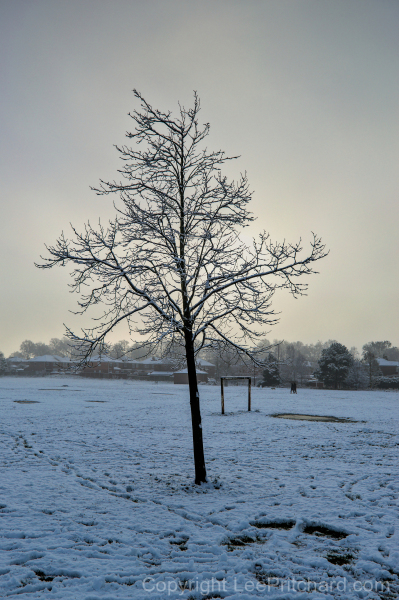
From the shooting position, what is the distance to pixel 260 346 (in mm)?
9117

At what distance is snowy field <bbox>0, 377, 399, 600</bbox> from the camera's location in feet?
14.4

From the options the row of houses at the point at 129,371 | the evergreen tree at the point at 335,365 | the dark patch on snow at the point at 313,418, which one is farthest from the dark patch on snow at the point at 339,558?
the row of houses at the point at 129,371

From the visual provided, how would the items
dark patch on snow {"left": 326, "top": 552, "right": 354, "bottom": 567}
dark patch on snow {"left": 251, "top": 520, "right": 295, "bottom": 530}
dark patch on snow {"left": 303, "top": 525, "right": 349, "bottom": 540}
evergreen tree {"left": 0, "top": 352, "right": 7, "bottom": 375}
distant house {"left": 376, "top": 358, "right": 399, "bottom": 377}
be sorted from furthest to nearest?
distant house {"left": 376, "top": 358, "right": 399, "bottom": 377}, evergreen tree {"left": 0, "top": 352, "right": 7, "bottom": 375}, dark patch on snow {"left": 251, "top": 520, "right": 295, "bottom": 530}, dark patch on snow {"left": 303, "top": 525, "right": 349, "bottom": 540}, dark patch on snow {"left": 326, "top": 552, "right": 354, "bottom": 567}

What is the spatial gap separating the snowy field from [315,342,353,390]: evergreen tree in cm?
5116

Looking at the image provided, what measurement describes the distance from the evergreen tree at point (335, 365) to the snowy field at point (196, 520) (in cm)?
5116

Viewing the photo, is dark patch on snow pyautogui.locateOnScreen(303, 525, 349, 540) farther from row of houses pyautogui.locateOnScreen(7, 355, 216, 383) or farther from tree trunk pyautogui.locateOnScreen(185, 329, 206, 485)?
row of houses pyautogui.locateOnScreen(7, 355, 216, 383)

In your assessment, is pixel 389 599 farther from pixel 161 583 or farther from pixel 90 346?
pixel 90 346

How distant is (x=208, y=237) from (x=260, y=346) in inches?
120

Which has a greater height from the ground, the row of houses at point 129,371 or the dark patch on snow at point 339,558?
the dark patch on snow at point 339,558

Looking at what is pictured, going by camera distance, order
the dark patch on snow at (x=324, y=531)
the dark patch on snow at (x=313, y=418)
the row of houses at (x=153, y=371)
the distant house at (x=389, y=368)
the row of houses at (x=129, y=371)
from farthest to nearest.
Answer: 1. the distant house at (x=389, y=368)
2. the row of houses at (x=129, y=371)
3. the row of houses at (x=153, y=371)
4. the dark patch on snow at (x=313, y=418)
5. the dark patch on snow at (x=324, y=531)

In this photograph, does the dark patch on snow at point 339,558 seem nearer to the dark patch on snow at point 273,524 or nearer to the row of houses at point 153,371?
the dark patch on snow at point 273,524

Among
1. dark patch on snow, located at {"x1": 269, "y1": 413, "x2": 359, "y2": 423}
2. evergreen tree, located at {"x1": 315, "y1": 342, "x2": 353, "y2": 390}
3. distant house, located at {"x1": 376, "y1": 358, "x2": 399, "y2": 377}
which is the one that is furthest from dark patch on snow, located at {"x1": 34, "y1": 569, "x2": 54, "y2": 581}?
distant house, located at {"x1": 376, "y1": 358, "x2": 399, "y2": 377}

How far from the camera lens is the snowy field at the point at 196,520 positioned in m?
4.38

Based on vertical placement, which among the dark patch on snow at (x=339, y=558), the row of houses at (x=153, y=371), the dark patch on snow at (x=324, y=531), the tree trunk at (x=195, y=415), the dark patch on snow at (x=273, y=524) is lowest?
the row of houses at (x=153, y=371)
